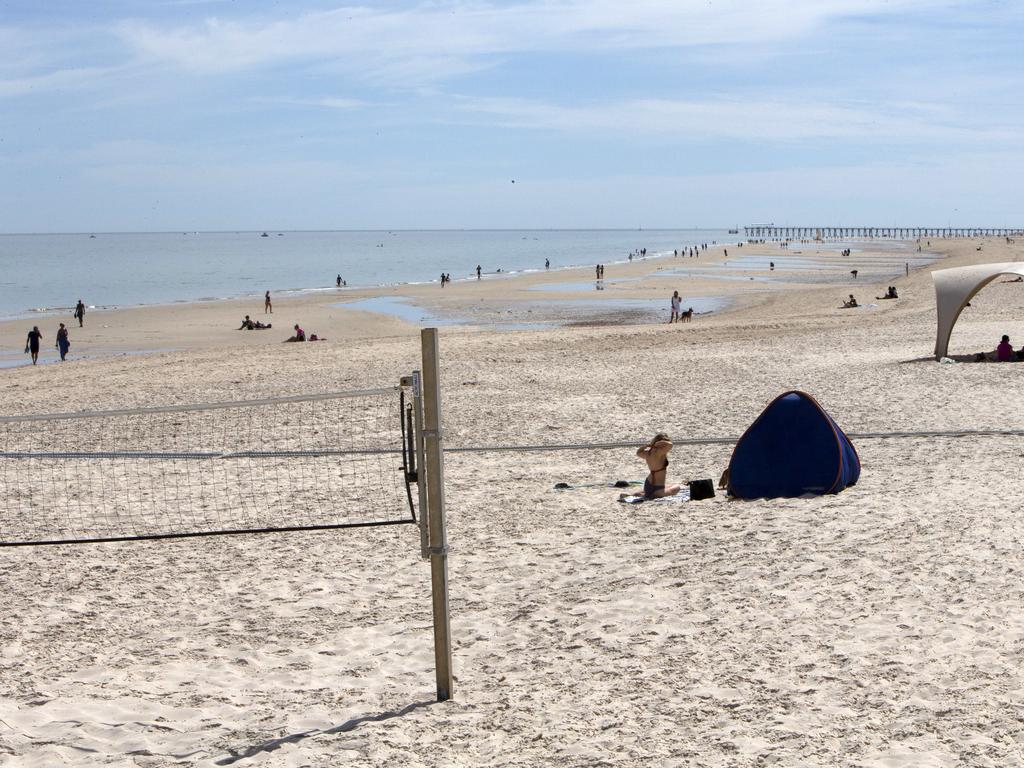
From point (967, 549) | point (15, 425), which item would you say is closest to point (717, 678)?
point (967, 549)

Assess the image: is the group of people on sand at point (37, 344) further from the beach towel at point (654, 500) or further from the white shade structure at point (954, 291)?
the beach towel at point (654, 500)

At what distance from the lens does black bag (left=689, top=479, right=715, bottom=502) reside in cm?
938

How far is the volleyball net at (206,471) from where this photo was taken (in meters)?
9.30

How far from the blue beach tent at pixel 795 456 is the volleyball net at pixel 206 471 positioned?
3000 millimetres

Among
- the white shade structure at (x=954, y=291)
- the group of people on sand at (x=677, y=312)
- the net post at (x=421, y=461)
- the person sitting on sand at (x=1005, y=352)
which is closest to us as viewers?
the net post at (x=421, y=461)

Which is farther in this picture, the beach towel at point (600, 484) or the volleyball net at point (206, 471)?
the beach towel at point (600, 484)

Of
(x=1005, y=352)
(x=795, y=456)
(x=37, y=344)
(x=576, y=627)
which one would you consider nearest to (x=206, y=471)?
(x=795, y=456)

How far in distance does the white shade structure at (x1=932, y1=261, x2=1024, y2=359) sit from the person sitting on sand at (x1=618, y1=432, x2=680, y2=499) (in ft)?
34.3

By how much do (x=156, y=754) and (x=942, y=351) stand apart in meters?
16.2

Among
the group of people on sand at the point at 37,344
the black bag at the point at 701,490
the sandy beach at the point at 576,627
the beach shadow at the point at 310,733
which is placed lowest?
the beach shadow at the point at 310,733

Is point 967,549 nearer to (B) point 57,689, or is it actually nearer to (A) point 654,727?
(A) point 654,727

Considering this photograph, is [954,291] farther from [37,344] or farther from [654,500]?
[37,344]

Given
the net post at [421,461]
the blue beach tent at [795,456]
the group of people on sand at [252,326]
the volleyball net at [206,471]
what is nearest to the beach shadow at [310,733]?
the net post at [421,461]

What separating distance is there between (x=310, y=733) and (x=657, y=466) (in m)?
4.95
